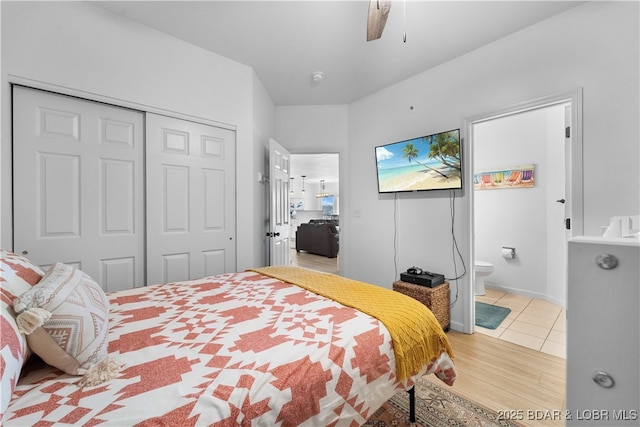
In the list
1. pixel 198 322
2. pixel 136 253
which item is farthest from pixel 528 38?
pixel 136 253

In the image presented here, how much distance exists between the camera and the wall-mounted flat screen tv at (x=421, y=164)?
2588mm

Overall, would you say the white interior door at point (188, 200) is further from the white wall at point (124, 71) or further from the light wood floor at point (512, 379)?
the light wood floor at point (512, 379)

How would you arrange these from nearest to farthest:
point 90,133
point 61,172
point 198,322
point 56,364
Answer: point 56,364, point 198,322, point 61,172, point 90,133

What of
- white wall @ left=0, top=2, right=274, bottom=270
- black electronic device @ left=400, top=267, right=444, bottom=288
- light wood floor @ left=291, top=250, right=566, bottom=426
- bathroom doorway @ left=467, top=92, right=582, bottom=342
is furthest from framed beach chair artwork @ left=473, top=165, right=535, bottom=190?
white wall @ left=0, top=2, right=274, bottom=270

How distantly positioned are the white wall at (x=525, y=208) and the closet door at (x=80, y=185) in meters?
3.64

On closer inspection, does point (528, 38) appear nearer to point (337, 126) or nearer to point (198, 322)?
point (337, 126)

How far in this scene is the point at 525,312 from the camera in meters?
2.99

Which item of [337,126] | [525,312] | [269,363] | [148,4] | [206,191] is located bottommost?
[525,312]

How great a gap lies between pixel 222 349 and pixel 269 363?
8.0 inches

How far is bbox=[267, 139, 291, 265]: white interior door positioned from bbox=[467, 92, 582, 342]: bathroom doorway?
2261 mm

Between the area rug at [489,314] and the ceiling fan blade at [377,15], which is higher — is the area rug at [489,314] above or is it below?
below

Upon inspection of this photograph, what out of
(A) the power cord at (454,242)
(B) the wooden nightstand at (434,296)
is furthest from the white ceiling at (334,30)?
(B) the wooden nightstand at (434,296)

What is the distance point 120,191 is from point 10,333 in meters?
1.78

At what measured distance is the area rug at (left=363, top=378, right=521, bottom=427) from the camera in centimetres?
143
